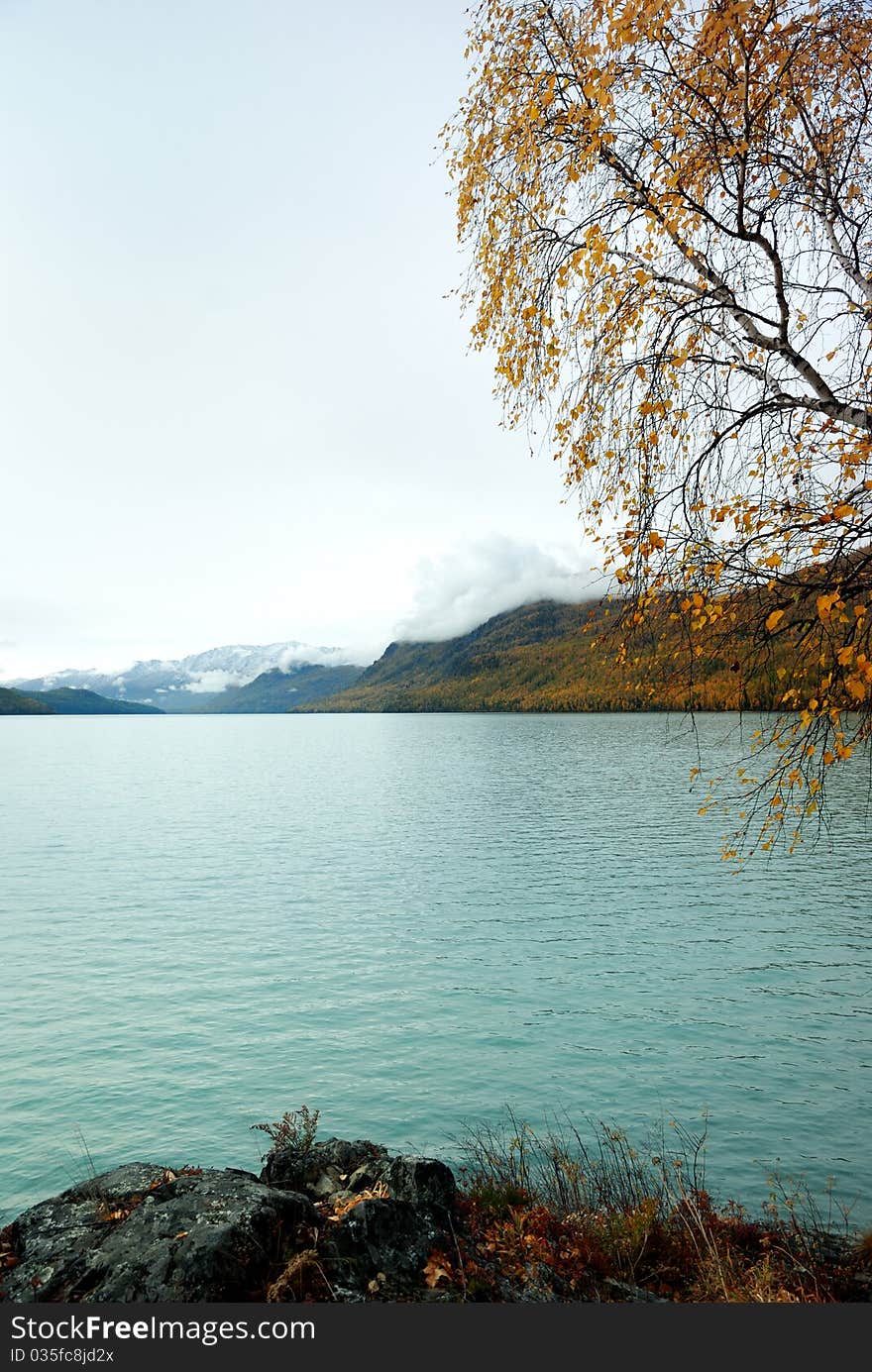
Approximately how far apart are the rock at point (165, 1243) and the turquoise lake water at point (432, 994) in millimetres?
4110

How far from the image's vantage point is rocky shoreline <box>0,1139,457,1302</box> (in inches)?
246

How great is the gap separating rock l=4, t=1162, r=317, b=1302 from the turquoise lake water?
4.11 m

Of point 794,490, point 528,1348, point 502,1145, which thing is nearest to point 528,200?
point 794,490

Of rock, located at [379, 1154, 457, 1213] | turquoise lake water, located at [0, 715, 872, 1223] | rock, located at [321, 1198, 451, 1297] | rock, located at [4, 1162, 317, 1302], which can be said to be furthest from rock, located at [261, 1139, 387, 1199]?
turquoise lake water, located at [0, 715, 872, 1223]

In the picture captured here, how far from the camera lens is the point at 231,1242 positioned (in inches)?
253

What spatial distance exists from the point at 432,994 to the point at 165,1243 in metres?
12.2

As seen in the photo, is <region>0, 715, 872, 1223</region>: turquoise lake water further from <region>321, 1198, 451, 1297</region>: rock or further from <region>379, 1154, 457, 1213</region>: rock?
<region>321, 1198, 451, 1297</region>: rock

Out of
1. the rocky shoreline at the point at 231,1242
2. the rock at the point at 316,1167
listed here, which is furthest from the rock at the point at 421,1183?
the rock at the point at 316,1167

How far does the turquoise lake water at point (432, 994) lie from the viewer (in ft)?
40.7

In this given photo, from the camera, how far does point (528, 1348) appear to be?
5.54 m

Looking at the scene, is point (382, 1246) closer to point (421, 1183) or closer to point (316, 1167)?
point (421, 1183)

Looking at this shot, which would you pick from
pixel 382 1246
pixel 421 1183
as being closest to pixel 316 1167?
pixel 421 1183

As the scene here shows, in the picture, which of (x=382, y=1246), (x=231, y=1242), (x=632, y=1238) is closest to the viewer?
(x=231, y=1242)

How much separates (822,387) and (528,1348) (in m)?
8.18
